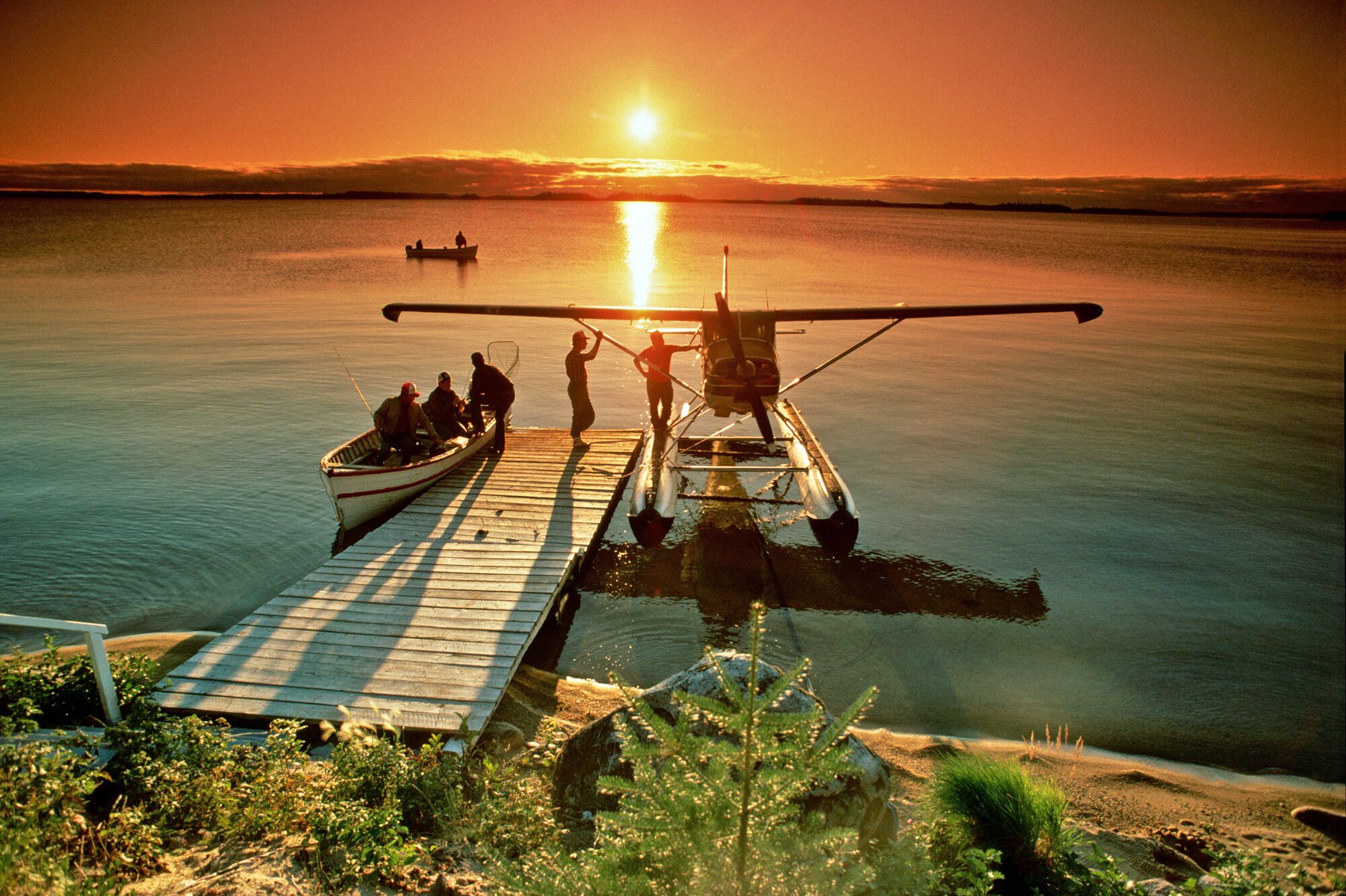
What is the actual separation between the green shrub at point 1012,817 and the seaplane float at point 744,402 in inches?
168

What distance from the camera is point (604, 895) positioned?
2152mm

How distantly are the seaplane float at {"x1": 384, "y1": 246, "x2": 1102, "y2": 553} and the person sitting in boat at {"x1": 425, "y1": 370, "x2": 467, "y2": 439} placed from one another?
4.63ft

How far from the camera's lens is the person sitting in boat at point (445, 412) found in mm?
10969

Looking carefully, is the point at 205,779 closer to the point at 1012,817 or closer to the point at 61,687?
the point at 61,687

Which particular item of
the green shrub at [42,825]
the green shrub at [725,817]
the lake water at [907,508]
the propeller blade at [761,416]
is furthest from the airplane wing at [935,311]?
the green shrub at [42,825]

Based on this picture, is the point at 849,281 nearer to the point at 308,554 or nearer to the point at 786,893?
the point at 308,554

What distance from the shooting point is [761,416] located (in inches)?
370

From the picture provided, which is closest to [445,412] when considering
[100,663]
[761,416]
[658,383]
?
[658,383]

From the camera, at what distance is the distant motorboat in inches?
2330

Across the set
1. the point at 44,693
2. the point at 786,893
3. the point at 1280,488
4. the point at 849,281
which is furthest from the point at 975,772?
the point at 849,281

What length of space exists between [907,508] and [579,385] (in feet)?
20.3

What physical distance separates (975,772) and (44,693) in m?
6.04

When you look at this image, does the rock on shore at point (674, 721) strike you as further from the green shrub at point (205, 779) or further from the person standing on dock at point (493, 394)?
the person standing on dock at point (493, 394)

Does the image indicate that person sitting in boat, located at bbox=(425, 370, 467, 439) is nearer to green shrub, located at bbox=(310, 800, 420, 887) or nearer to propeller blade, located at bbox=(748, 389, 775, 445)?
propeller blade, located at bbox=(748, 389, 775, 445)
